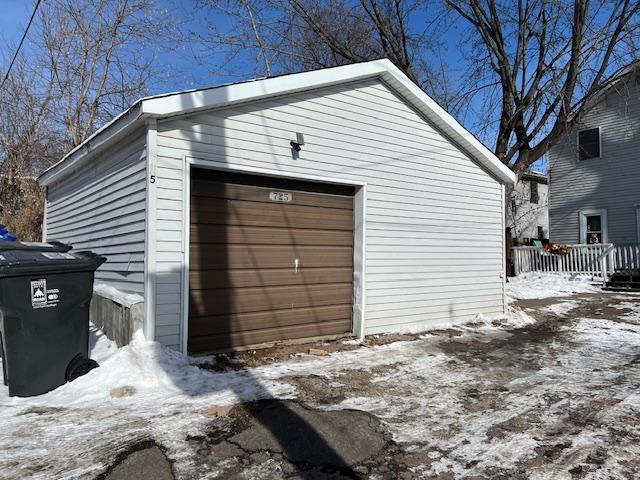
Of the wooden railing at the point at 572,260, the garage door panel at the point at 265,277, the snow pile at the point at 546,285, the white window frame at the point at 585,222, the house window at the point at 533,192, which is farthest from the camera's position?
the house window at the point at 533,192

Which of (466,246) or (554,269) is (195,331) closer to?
(466,246)

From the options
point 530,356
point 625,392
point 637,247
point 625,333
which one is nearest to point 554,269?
point 637,247

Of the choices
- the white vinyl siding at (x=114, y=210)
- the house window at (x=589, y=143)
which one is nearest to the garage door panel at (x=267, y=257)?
the white vinyl siding at (x=114, y=210)

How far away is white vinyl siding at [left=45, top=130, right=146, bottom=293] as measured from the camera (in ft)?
18.0

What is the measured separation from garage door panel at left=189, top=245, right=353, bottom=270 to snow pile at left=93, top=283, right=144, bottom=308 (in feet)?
2.57

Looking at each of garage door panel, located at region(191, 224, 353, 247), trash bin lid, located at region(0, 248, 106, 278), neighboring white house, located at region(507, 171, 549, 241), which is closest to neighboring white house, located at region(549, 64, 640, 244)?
neighboring white house, located at region(507, 171, 549, 241)

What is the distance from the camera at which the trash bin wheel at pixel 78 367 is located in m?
4.51

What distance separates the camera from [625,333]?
7.59m

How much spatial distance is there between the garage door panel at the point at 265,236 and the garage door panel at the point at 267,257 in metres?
0.08

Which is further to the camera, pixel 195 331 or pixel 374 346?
pixel 374 346

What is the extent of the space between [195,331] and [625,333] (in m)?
6.96

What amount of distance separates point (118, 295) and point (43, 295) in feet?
4.91

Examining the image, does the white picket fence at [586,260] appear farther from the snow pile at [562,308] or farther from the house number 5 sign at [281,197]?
the house number 5 sign at [281,197]

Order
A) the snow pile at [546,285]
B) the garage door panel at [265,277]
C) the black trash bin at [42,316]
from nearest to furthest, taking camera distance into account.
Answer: the black trash bin at [42,316] < the garage door panel at [265,277] < the snow pile at [546,285]
